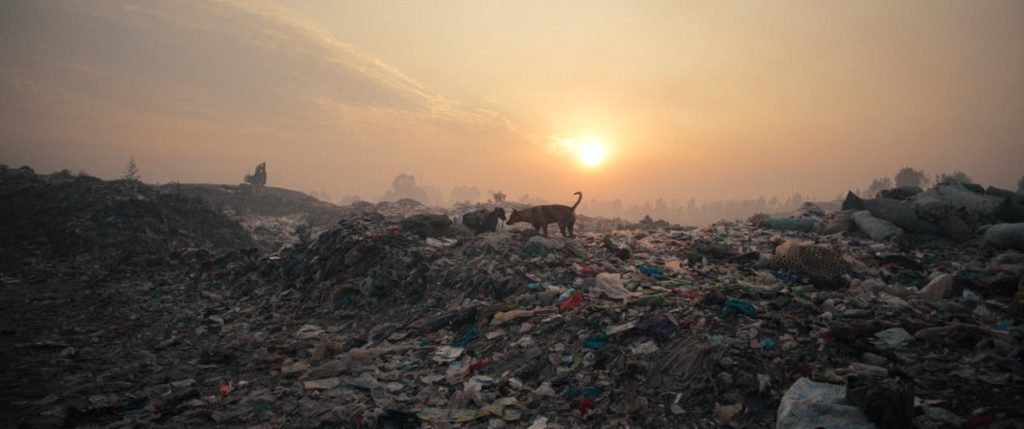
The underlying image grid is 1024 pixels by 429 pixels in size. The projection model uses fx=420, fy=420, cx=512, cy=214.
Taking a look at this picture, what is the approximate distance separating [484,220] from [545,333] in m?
5.07

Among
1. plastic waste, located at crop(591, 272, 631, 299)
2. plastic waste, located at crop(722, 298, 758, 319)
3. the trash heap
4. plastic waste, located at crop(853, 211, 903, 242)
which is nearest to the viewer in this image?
the trash heap

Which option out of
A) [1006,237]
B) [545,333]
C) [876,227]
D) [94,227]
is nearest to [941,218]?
[876,227]

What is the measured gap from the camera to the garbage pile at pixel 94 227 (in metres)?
9.32

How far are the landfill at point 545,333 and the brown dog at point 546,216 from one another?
67 centimetres

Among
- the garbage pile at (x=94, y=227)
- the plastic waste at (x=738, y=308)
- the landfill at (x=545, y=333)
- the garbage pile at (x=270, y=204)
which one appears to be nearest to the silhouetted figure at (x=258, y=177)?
the garbage pile at (x=270, y=204)

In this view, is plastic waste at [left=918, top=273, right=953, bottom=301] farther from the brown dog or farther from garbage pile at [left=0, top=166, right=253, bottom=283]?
garbage pile at [left=0, top=166, right=253, bottom=283]

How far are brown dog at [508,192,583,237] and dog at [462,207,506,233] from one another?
0.49 m

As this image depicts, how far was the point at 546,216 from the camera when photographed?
844 cm

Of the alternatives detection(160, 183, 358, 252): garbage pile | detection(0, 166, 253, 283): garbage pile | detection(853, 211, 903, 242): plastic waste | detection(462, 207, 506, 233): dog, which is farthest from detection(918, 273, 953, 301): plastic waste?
detection(160, 183, 358, 252): garbage pile

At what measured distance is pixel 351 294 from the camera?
6.44m

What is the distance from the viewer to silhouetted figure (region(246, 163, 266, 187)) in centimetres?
2692

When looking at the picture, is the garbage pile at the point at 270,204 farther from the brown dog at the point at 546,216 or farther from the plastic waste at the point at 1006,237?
the plastic waste at the point at 1006,237

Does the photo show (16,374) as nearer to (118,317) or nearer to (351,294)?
(118,317)

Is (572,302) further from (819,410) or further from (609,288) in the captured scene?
(819,410)
